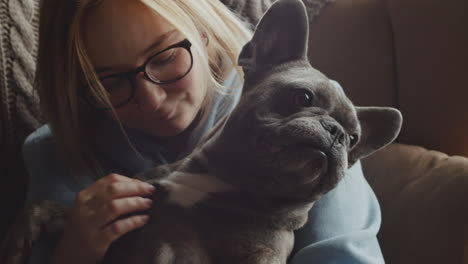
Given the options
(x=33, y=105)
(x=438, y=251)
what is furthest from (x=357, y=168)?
(x=33, y=105)

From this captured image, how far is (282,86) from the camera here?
42cm

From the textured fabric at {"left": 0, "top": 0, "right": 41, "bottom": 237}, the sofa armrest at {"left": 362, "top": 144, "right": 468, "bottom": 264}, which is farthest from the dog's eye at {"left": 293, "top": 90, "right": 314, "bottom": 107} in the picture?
the textured fabric at {"left": 0, "top": 0, "right": 41, "bottom": 237}

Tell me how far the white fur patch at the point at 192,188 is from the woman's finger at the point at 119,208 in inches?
1.4

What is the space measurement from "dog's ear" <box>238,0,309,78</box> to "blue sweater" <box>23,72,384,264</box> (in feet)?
0.31

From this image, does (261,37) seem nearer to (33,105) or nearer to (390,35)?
(390,35)

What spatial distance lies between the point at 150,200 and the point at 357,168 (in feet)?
1.12

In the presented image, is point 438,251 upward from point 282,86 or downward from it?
downward

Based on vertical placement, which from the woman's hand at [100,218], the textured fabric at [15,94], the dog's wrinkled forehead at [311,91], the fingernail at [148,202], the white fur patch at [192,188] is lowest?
the textured fabric at [15,94]

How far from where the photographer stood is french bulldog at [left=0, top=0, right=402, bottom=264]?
0.39 m

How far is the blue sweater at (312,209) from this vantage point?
51 centimetres

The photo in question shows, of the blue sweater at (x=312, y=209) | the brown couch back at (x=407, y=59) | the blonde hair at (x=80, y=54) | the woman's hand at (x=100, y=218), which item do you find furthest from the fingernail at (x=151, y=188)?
the brown couch back at (x=407, y=59)

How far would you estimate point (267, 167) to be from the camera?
1.30 ft

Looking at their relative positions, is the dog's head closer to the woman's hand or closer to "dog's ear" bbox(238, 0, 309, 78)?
"dog's ear" bbox(238, 0, 309, 78)

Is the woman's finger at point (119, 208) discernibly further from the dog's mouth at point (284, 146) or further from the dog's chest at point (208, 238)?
the dog's mouth at point (284, 146)
